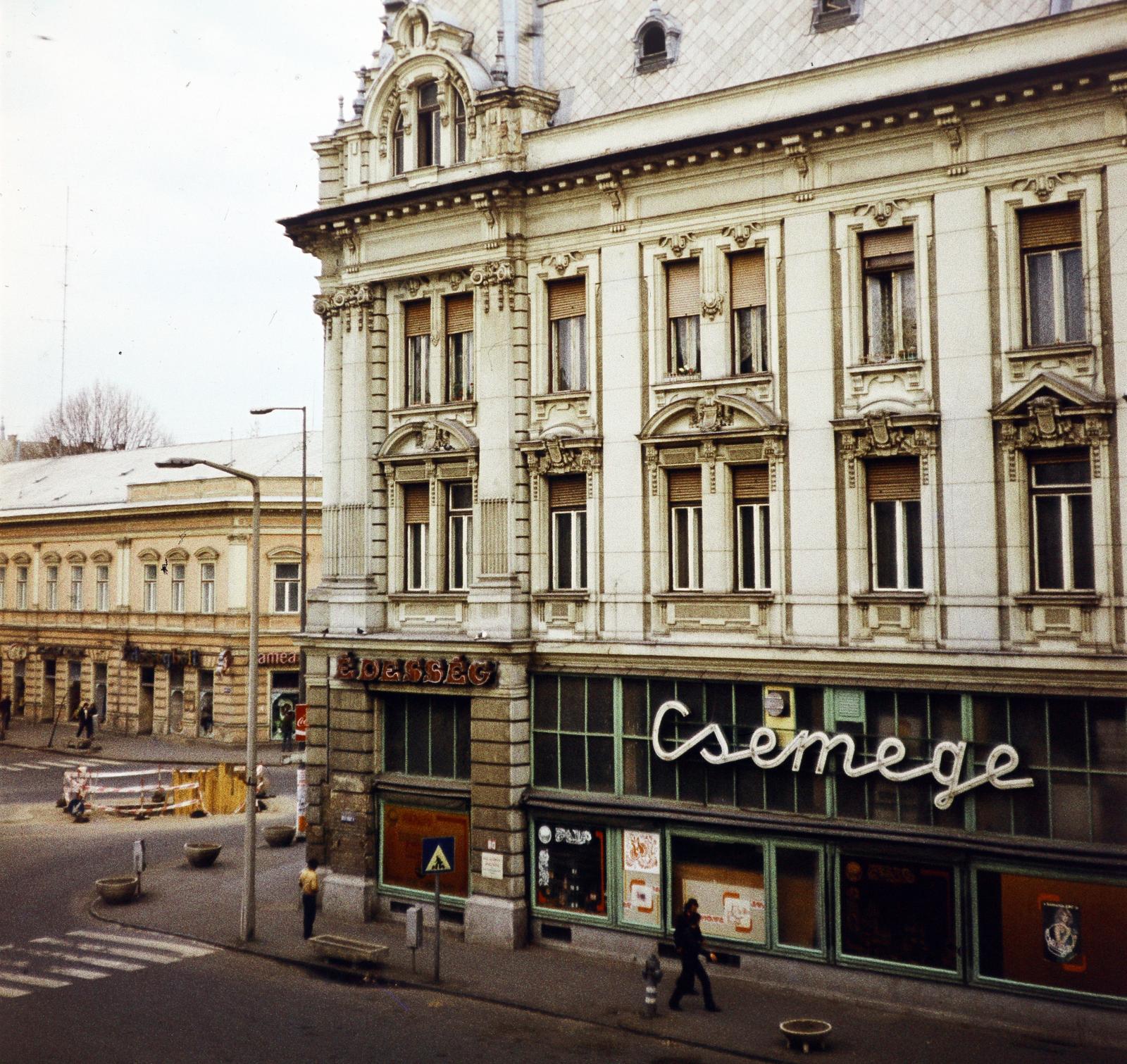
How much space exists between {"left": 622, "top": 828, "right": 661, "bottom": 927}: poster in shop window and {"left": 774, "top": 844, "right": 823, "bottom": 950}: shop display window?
241 cm

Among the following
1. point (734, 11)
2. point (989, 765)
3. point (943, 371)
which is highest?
point (734, 11)

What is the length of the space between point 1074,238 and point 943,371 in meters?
2.89

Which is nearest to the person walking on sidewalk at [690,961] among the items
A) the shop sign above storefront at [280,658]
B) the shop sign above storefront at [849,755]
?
the shop sign above storefront at [849,755]

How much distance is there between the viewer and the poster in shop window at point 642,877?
22641mm

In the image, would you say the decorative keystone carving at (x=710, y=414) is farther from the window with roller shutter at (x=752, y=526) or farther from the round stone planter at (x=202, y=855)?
the round stone planter at (x=202, y=855)

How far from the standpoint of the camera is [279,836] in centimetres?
3375

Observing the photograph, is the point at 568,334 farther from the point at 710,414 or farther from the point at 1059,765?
the point at 1059,765

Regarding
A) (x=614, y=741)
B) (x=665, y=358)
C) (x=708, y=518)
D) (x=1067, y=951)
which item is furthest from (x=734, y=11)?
(x=1067, y=951)

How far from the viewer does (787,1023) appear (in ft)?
59.3

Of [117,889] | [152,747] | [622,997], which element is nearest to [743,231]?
[622,997]

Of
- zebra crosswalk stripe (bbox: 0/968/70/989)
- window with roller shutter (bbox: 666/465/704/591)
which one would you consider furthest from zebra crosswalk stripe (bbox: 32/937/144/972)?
window with roller shutter (bbox: 666/465/704/591)

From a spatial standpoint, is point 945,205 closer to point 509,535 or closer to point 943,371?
point 943,371

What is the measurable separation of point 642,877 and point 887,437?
943 centimetres

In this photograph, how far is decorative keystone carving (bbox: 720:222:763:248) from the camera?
22.2 m
